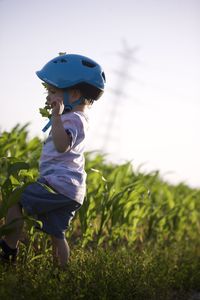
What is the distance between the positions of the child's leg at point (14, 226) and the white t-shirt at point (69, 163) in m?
0.28

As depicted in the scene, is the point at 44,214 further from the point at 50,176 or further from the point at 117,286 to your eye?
the point at 117,286

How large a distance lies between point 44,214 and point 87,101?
0.80 metres

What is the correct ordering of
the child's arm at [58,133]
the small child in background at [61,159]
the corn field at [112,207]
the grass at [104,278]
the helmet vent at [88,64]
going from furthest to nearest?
the corn field at [112,207] → the helmet vent at [88,64] → the small child in background at [61,159] → the child's arm at [58,133] → the grass at [104,278]

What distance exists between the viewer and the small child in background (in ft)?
10.6

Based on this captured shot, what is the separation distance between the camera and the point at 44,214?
336 centimetres

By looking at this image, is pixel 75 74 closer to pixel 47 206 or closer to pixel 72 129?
pixel 72 129

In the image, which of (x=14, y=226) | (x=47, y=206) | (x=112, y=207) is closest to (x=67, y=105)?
(x=47, y=206)

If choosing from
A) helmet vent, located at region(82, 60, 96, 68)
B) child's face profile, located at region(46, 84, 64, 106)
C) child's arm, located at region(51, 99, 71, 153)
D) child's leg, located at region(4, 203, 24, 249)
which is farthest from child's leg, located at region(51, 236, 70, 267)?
helmet vent, located at region(82, 60, 96, 68)

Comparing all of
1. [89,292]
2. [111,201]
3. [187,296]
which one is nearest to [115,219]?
[111,201]

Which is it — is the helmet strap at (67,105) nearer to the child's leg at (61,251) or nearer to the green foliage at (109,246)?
the green foliage at (109,246)

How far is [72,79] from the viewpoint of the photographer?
3439 millimetres

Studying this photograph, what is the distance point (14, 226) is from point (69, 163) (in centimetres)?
52

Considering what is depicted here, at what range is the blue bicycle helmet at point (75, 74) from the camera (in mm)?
3436

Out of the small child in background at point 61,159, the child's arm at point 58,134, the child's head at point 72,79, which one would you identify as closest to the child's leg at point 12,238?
the small child in background at point 61,159
